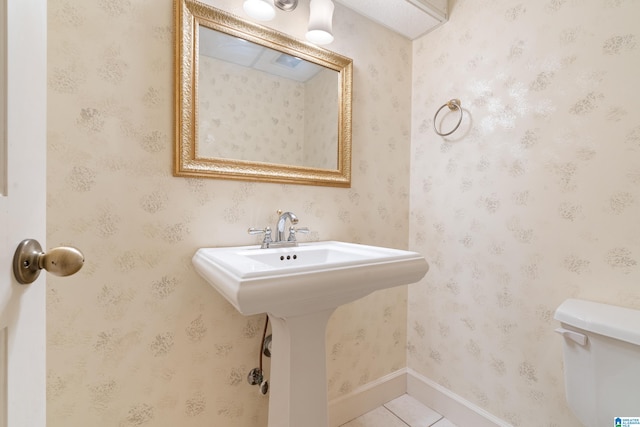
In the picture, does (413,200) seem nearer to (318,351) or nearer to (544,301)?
(544,301)

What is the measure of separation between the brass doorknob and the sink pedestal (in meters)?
0.55

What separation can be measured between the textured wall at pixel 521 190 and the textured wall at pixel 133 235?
80 centimetres

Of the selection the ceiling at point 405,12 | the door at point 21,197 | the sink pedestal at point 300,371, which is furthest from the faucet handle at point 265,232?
the ceiling at point 405,12

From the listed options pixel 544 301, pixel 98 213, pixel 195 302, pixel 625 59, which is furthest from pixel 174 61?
pixel 544 301

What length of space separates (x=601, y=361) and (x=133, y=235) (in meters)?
1.49

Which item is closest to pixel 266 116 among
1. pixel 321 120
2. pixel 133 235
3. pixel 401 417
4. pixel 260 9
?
pixel 321 120

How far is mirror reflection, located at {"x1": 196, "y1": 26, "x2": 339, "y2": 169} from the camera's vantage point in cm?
102

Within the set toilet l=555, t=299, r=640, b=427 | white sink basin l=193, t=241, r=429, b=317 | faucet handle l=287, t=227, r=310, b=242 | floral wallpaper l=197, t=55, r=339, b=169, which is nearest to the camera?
white sink basin l=193, t=241, r=429, b=317

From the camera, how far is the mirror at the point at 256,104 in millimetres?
957

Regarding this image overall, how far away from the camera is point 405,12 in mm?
1347

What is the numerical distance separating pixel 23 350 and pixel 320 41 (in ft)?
4.17

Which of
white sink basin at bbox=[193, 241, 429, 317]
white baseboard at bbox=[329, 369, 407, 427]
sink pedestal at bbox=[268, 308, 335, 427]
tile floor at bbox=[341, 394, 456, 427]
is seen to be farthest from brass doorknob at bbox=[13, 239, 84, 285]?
tile floor at bbox=[341, 394, 456, 427]

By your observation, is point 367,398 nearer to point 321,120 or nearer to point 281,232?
point 281,232

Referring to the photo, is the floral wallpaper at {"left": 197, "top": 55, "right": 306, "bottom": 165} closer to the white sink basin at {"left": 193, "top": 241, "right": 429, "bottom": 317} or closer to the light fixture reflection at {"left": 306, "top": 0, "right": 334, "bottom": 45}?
the light fixture reflection at {"left": 306, "top": 0, "right": 334, "bottom": 45}
